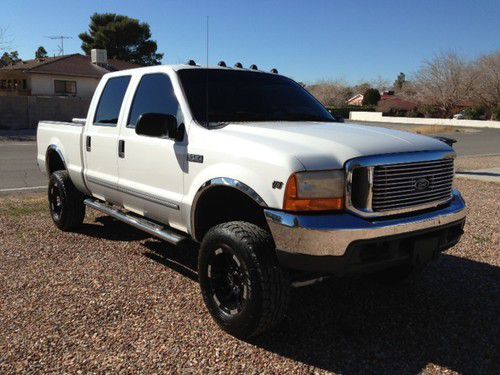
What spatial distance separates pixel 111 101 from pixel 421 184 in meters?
3.34

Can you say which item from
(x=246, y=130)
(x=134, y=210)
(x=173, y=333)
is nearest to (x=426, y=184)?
(x=246, y=130)

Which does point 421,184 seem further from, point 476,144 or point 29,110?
point 29,110

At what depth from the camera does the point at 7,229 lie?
6375 mm

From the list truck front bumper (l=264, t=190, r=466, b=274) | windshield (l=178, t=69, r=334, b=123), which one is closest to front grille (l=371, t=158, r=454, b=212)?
truck front bumper (l=264, t=190, r=466, b=274)

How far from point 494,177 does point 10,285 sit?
10875mm

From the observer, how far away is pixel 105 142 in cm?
511

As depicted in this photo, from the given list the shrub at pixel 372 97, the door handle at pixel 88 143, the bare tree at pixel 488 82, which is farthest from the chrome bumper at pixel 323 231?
the shrub at pixel 372 97

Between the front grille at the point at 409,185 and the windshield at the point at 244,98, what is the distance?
138 centimetres

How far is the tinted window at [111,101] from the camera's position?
515 centimetres

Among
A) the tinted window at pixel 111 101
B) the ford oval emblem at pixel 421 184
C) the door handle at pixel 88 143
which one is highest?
the tinted window at pixel 111 101

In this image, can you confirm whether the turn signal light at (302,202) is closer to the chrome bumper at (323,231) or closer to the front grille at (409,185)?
the chrome bumper at (323,231)

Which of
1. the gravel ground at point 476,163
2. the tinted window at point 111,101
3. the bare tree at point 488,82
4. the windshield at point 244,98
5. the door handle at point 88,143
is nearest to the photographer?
the windshield at point 244,98

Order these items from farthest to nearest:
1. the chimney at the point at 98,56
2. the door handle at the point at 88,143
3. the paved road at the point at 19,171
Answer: the chimney at the point at 98,56 < the paved road at the point at 19,171 < the door handle at the point at 88,143

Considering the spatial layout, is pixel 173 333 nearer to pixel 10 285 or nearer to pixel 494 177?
pixel 10 285
